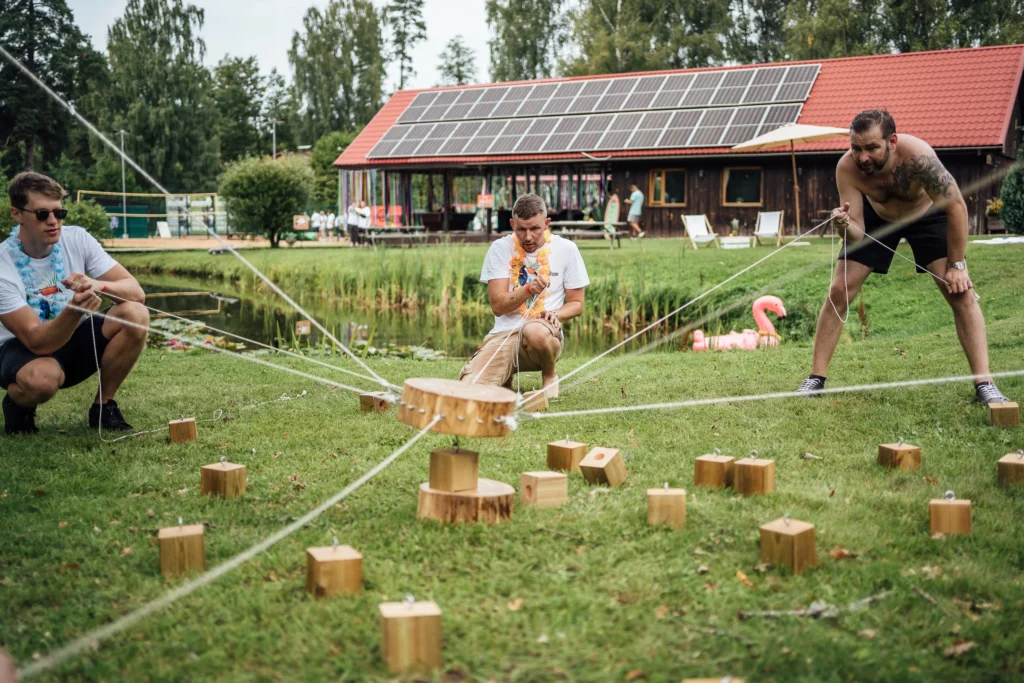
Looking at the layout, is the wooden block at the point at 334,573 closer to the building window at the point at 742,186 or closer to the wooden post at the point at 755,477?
the wooden post at the point at 755,477

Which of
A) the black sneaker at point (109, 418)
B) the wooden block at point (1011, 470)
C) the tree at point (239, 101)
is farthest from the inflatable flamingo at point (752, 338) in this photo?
the tree at point (239, 101)

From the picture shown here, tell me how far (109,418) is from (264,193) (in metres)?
21.7

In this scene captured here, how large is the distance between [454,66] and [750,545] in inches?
2002

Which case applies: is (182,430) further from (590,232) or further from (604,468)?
(590,232)

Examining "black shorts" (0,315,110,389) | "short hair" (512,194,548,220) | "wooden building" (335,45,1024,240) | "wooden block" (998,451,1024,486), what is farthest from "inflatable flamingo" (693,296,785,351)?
"wooden building" (335,45,1024,240)

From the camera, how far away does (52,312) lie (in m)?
4.70

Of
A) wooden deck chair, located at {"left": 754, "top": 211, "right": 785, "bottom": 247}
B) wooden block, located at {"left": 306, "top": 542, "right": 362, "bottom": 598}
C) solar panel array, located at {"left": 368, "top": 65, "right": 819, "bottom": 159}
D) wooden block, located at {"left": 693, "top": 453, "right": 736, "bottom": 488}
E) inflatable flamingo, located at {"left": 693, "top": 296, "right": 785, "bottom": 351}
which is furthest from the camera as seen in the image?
solar panel array, located at {"left": 368, "top": 65, "right": 819, "bottom": 159}

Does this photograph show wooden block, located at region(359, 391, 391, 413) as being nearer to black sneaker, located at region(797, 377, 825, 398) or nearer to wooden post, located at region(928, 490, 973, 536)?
black sneaker, located at region(797, 377, 825, 398)

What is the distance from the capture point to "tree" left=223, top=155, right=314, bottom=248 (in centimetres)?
2559

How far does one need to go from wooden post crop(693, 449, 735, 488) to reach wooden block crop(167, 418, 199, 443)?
8.16ft

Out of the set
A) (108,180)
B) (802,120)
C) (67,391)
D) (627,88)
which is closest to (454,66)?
(108,180)

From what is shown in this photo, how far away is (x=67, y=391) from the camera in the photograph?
6250 millimetres

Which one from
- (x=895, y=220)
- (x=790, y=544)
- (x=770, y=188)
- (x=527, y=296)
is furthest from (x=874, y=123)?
(x=770, y=188)

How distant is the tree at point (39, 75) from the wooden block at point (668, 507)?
1929 cm
